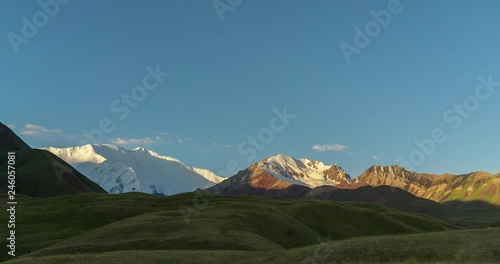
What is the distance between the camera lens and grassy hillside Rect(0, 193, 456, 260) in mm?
59531

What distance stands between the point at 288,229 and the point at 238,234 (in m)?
14.7

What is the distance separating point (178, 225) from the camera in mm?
71188

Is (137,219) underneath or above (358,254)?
above

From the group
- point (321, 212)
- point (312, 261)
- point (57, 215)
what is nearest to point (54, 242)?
point (57, 215)

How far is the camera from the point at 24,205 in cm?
11362

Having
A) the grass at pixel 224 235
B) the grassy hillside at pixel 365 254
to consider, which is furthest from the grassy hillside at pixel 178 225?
the grassy hillside at pixel 365 254

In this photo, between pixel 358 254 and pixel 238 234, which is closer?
pixel 358 254

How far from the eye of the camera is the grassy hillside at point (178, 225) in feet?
195

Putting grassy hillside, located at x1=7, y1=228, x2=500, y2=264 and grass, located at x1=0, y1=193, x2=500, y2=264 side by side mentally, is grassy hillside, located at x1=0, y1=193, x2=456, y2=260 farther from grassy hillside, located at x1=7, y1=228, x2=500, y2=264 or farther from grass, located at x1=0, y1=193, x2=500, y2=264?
grassy hillside, located at x1=7, y1=228, x2=500, y2=264

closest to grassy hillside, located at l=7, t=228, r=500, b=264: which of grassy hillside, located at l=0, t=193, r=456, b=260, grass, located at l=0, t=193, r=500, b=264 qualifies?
grass, located at l=0, t=193, r=500, b=264

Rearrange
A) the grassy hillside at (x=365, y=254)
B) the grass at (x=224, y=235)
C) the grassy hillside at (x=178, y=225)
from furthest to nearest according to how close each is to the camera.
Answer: the grassy hillside at (x=178, y=225)
the grass at (x=224, y=235)
the grassy hillside at (x=365, y=254)

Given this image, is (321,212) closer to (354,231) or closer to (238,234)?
(354,231)

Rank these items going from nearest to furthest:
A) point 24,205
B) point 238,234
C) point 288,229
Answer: point 238,234
point 288,229
point 24,205

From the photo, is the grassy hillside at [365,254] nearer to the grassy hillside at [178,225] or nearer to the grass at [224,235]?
the grass at [224,235]
